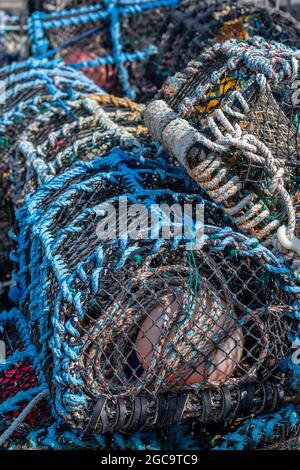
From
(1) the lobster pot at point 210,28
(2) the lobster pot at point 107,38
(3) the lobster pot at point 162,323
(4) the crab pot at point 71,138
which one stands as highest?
(2) the lobster pot at point 107,38

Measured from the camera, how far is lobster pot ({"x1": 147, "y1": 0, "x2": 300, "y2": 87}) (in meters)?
2.29

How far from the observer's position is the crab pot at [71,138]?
1.91 metres

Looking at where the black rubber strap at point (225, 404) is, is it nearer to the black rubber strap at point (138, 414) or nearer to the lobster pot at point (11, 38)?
the black rubber strap at point (138, 414)

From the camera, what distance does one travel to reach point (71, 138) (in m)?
1.99

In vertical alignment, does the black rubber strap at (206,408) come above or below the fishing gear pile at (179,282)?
below

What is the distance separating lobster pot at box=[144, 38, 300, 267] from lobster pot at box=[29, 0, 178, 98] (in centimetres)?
104

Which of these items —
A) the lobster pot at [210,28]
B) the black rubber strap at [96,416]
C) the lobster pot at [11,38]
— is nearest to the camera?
the black rubber strap at [96,416]

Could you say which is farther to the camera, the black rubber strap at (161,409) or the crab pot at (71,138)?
the crab pot at (71,138)

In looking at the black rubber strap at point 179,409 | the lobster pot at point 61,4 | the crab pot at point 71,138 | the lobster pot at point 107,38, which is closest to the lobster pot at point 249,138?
the crab pot at point 71,138

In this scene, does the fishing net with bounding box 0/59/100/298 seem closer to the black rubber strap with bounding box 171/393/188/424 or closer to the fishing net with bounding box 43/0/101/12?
the fishing net with bounding box 43/0/101/12

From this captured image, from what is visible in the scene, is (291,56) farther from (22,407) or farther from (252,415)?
(22,407)

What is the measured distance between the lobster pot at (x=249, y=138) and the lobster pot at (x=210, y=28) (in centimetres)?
66

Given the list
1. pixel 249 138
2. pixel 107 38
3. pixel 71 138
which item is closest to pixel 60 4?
pixel 107 38

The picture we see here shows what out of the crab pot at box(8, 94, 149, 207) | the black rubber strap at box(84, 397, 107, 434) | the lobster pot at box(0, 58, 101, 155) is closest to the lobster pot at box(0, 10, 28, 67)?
the lobster pot at box(0, 58, 101, 155)
